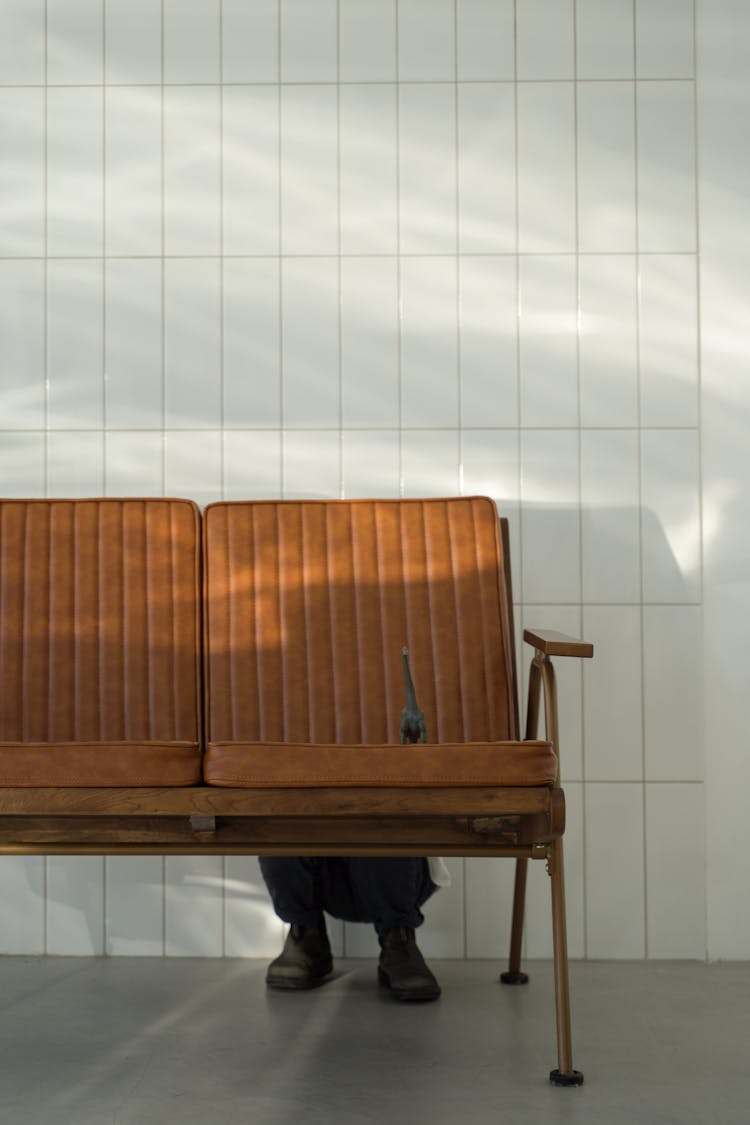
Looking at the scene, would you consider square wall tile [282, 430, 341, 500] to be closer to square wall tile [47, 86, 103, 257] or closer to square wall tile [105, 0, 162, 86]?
square wall tile [47, 86, 103, 257]

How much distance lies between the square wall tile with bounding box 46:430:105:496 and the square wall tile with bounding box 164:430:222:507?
17 centimetres

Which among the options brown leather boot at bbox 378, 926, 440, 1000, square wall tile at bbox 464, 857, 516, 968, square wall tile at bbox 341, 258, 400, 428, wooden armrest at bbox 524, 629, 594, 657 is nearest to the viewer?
wooden armrest at bbox 524, 629, 594, 657

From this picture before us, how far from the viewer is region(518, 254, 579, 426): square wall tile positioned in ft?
9.65

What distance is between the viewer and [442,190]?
2963 millimetres

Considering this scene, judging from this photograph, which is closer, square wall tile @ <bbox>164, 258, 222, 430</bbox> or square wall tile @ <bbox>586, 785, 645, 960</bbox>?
square wall tile @ <bbox>586, 785, 645, 960</bbox>

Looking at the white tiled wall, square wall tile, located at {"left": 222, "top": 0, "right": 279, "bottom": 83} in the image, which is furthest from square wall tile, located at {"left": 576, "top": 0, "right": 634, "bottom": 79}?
square wall tile, located at {"left": 222, "top": 0, "right": 279, "bottom": 83}

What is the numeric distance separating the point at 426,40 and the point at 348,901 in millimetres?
2120

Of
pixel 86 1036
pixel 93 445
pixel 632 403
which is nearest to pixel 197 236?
pixel 93 445

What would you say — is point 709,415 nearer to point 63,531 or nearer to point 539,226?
point 539,226

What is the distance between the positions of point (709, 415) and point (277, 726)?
53.0 inches

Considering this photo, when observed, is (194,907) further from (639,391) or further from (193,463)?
(639,391)

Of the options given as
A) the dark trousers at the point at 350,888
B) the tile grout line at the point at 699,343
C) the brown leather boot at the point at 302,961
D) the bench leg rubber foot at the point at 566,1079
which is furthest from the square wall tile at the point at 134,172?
the bench leg rubber foot at the point at 566,1079

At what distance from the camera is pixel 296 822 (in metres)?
1.86

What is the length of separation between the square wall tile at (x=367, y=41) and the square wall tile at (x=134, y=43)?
0.47 meters
